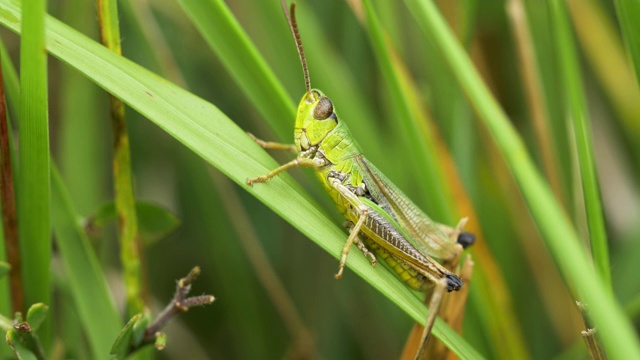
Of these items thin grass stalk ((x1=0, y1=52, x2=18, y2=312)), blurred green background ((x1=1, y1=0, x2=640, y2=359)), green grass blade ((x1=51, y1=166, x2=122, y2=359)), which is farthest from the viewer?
blurred green background ((x1=1, y1=0, x2=640, y2=359))

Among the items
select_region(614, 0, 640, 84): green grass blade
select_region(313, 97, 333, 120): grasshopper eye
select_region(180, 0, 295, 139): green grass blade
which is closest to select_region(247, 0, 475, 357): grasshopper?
select_region(313, 97, 333, 120): grasshopper eye

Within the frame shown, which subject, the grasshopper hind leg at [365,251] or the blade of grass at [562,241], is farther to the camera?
the grasshopper hind leg at [365,251]

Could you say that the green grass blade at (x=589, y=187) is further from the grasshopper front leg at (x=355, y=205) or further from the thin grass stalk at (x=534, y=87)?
the thin grass stalk at (x=534, y=87)

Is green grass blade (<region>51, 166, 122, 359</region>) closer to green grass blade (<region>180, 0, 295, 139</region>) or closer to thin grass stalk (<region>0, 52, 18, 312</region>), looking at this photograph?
thin grass stalk (<region>0, 52, 18, 312</region>)

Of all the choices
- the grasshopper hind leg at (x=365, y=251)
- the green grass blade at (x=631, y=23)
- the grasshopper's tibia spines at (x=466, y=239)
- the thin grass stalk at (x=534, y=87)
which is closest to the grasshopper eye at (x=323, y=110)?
the grasshopper hind leg at (x=365, y=251)

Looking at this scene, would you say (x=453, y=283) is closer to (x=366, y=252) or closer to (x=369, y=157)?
(x=366, y=252)

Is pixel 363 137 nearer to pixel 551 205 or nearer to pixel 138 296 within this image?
pixel 138 296

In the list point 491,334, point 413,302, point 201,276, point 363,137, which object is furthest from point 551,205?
point 201,276
